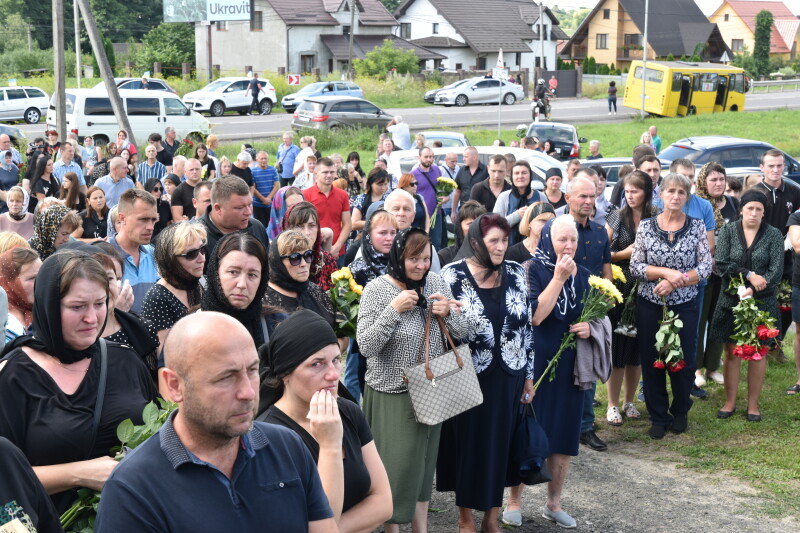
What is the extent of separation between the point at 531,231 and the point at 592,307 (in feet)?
3.50

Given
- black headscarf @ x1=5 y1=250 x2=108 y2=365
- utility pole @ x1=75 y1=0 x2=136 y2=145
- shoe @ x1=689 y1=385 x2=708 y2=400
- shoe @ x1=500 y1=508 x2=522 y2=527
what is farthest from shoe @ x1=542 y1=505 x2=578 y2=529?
utility pole @ x1=75 y1=0 x2=136 y2=145

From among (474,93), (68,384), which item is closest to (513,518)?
(68,384)

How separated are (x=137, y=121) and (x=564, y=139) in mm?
14007

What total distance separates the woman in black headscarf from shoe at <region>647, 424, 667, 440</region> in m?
4.36

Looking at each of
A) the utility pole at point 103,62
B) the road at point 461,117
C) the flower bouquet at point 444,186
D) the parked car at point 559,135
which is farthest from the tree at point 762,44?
the flower bouquet at point 444,186

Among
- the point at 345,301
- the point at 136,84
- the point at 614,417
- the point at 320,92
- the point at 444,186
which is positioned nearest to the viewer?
the point at 345,301

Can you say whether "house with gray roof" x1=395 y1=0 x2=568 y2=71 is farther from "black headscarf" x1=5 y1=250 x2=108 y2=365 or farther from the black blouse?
the black blouse

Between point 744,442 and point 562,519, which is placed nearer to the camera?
point 562,519

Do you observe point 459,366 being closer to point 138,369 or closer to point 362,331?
point 362,331

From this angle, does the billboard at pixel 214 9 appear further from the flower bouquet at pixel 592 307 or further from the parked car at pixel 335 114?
the flower bouquet at pixel 592 307

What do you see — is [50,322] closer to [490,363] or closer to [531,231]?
[490,363]

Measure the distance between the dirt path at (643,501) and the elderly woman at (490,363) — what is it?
509 millimetres

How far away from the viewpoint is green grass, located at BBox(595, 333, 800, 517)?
6977mm

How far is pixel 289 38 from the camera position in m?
62.4
